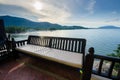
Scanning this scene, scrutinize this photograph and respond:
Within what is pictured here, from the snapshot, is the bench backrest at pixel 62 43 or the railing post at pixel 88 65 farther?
the bench backrest at pixel 62 43

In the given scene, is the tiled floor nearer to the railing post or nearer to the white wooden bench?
the white wooden bench

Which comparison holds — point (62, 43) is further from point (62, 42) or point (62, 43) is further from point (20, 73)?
point (20, 73)

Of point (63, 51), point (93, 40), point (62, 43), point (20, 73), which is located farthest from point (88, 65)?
point (93, 40)

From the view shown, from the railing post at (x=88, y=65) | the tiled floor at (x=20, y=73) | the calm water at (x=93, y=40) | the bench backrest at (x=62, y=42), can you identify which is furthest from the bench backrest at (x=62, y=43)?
the calm water at (x=93, y=40)

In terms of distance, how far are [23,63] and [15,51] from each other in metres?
0.58

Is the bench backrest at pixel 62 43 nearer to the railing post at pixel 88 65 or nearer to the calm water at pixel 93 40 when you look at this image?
the railing post at pixel 88 65

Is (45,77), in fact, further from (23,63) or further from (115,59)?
(115,59)

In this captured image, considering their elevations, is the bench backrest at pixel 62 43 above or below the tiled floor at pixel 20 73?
above

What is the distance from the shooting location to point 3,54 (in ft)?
9.30

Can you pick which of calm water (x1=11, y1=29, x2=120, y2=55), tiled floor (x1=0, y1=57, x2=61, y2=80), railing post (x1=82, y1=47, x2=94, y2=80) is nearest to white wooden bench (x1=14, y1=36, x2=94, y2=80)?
railing post (x1=82, y1=47, x2=94, y2=80)

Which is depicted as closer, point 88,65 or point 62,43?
point 88,65

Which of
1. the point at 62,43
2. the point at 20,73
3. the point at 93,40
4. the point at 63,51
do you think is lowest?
the point at 93,40

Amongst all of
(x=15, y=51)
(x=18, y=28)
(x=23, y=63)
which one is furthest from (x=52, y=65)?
(x=18, y=28)

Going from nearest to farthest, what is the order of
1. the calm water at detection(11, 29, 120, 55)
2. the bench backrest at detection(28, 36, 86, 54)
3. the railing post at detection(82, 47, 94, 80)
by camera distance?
the railing post at detection(82, 47, 94, 80) → the bench backrest at detection(28, 36, 86, 54) → the calm water at detection(11, 29, 120, 55)
